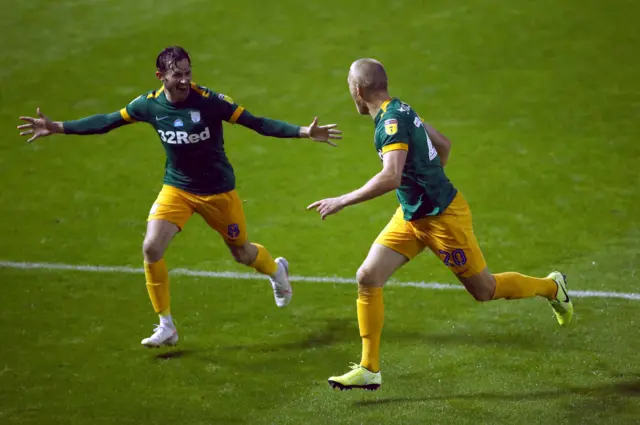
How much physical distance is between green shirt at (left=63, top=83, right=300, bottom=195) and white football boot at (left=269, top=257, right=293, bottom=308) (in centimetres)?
98

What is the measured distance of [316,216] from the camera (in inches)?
483

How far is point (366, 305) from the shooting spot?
7922mm

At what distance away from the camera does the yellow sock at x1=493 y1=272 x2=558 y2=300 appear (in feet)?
27.4

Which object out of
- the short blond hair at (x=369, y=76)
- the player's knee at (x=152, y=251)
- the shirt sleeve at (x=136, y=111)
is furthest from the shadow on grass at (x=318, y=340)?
the short blond hair at (x=369, y=76)

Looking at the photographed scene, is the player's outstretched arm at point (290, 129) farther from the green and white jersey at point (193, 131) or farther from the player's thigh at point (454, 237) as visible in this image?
the player's thigh at point (454, 237)

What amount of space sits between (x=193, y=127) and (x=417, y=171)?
Result: 2093mm

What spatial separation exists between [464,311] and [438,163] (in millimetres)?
1974

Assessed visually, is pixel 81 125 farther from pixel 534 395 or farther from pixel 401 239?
pixel 534 395

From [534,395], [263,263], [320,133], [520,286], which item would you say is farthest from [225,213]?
[534,395]

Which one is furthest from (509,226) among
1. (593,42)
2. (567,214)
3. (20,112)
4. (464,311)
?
(20,112)

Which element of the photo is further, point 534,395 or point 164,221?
point 164,221

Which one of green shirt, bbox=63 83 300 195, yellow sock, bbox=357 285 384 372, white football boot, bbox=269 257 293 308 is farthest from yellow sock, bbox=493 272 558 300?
white football boot, bbox=269 257 293 308

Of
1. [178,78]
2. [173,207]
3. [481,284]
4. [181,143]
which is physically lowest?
[481,284]

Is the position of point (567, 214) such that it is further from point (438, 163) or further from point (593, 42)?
point (593, 42)
